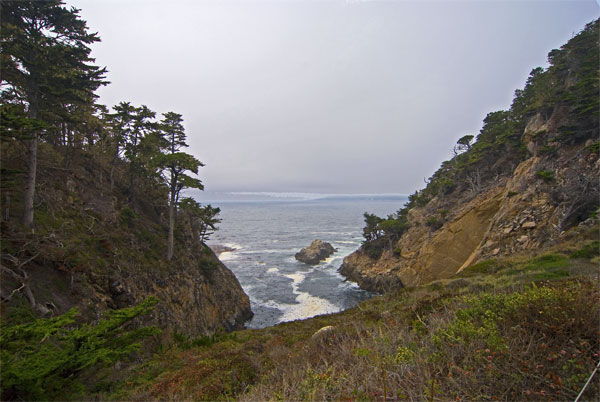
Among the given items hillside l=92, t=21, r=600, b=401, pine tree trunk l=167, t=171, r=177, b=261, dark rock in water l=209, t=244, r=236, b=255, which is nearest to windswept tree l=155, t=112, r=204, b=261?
pine tree trunk l=167, t=171, r=177, b=261

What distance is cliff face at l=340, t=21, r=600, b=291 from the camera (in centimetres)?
1578

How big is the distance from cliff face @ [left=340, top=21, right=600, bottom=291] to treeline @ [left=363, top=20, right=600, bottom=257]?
0.32 ft

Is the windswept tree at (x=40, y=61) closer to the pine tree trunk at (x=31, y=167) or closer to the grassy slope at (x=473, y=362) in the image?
the pine tree trunk at (x=31, y=167)

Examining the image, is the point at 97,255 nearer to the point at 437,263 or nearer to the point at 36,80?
the point at 36,80

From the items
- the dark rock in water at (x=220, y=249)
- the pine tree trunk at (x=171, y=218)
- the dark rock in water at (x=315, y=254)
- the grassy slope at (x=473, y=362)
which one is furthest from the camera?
the dark rock in water at (x=220, y=249)

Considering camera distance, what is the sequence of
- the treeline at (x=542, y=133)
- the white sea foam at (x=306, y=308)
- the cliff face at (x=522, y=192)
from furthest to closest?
the white sea foam at (x=306, y=308)
the treeline at (x=542, y=133)
the cliff face at (x=522, y=192)

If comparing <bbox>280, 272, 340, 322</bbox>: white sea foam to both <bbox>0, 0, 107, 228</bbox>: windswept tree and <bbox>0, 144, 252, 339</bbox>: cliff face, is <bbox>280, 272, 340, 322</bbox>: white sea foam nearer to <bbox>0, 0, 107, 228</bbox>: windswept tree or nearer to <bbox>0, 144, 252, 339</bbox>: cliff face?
<bbox>0, 144, 252, 339</bbox>: cliff face

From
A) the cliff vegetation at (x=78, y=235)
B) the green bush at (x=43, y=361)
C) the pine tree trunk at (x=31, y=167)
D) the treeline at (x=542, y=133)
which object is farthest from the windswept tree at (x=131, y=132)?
the treeline at (x=542, y=133)

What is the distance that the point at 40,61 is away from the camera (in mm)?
9812

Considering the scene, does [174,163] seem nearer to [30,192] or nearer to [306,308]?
[30,192]

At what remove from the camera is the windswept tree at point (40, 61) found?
373 inches

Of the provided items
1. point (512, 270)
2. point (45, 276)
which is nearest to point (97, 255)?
point (45, 276)

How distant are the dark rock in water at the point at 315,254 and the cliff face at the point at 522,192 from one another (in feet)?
28.9

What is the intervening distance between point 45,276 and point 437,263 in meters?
27.5
